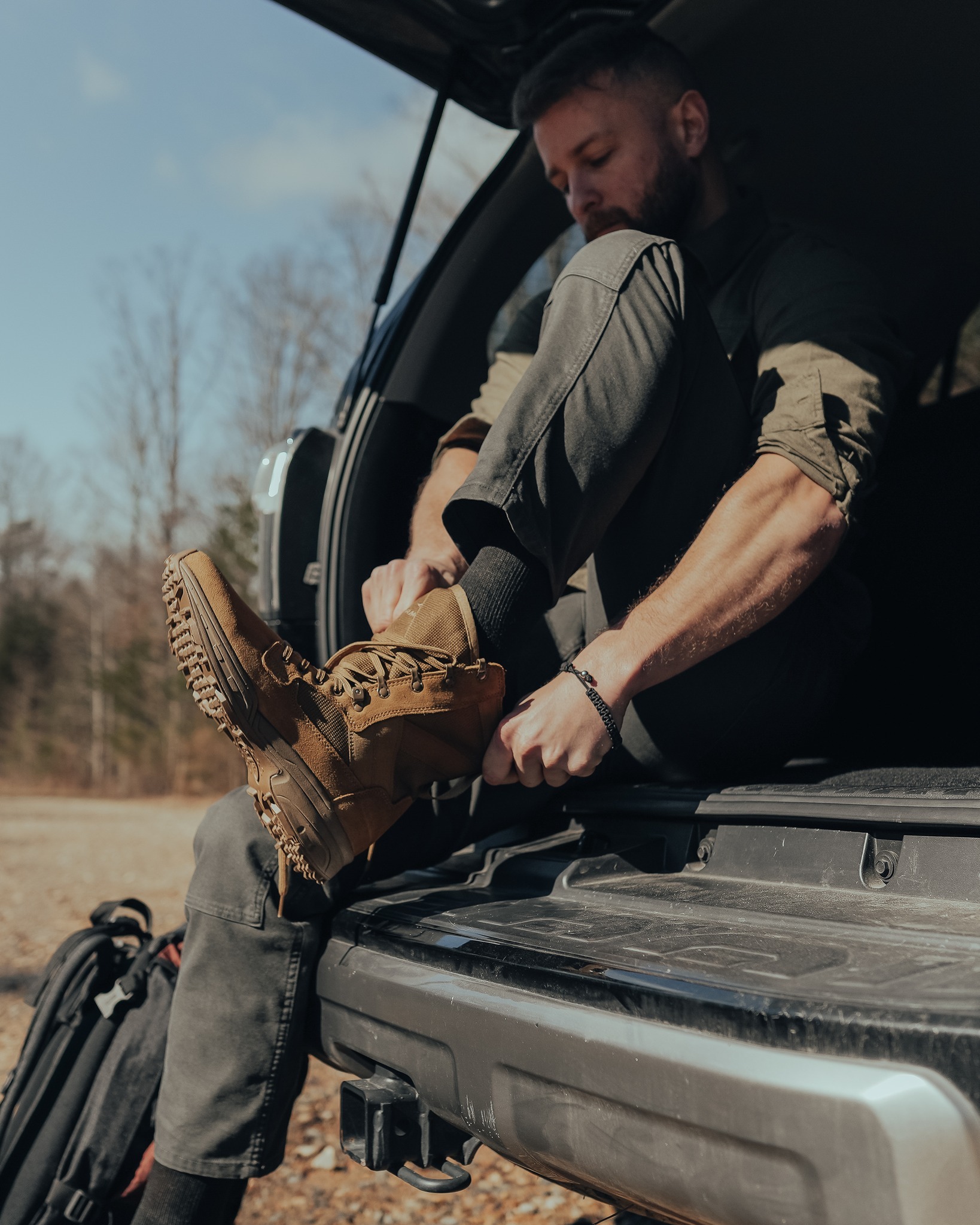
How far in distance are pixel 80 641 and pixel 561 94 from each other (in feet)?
81.9

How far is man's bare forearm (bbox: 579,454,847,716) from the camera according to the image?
1.24 metres

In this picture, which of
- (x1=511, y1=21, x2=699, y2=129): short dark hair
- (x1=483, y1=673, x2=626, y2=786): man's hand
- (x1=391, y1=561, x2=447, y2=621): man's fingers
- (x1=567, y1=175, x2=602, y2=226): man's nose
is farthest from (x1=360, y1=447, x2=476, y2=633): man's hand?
(x1=511, y1=21, x2=699, y2=129): short dark hair

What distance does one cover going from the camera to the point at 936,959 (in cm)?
83

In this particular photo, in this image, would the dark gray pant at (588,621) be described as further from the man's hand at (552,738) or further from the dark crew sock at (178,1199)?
the man's hand at (552,738)

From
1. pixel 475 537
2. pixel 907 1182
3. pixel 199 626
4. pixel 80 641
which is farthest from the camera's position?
pixel 80 641

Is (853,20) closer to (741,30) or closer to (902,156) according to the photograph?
(741,30)

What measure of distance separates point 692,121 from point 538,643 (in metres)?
1.04

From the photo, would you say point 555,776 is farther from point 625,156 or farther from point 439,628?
point 625,156

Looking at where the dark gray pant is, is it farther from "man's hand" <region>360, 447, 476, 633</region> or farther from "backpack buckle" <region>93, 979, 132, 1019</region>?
"backpack buckle" <region>93, 979, 132, 1019</region>

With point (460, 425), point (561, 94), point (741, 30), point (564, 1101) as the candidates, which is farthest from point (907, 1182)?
point (741, 30)

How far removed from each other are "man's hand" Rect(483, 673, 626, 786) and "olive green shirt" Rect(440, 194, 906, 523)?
1.36 ft

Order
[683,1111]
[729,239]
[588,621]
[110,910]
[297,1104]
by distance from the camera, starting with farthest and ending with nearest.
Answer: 1. [297,1104]
2. [110,910]
3. [729,239]
4. [588,621]
5. [683,1111]

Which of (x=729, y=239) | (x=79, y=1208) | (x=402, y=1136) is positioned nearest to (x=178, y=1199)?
(x=79, y=1208)

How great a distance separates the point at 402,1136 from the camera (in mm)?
1146
